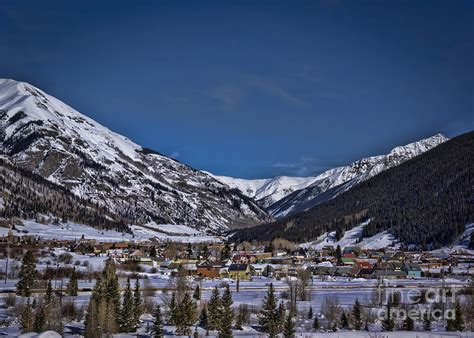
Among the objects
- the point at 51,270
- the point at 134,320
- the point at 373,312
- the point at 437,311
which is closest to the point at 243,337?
the point at 134,320

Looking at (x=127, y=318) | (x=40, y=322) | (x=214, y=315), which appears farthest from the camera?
(x=214, y=315)

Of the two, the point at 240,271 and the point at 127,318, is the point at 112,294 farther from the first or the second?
the point at 240,271

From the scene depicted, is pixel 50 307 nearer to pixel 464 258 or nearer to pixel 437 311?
pixel 437 311

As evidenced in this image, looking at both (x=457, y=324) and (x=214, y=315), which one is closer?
(x=214, y=315)

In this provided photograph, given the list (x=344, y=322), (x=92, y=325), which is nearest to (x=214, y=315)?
(x=92, y=325)

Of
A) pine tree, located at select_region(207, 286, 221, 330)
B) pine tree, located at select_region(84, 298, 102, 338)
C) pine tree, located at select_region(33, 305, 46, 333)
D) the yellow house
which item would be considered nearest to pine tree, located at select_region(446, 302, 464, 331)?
pine tree, located at select_region(207, 286, 221, 330)

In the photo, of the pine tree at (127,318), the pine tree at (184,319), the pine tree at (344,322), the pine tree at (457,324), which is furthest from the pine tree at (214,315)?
the pine tree at (457,324)

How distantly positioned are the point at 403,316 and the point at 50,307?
134ft

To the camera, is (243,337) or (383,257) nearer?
(243,337)

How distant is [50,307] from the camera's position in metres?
60.6

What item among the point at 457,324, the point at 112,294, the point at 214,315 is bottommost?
the point at 457,324

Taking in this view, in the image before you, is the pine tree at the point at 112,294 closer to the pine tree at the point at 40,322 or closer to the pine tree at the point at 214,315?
the pine tree at the point at 40,322

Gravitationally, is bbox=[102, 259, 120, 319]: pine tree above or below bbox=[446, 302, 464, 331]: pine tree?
above

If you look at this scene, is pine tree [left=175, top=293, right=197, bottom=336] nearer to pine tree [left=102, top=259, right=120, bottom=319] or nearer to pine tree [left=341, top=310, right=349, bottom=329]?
pine tree [left=102, top=259, right=120, bottom=319]
